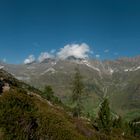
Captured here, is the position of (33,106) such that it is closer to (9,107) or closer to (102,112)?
(9,107)

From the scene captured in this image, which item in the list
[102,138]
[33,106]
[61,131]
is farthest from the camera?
[102,138]

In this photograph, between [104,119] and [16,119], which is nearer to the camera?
[16,119]

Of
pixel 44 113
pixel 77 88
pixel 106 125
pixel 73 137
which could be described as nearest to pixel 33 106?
pixel 44 113

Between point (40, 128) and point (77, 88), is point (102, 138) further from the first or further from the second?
point (77, 88)

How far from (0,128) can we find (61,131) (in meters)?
8.88

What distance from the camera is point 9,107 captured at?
39.1 m

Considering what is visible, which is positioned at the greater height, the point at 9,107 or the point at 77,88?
the point at 77,88

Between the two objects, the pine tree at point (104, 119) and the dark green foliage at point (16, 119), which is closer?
the dark green foliage at point (16, 119)

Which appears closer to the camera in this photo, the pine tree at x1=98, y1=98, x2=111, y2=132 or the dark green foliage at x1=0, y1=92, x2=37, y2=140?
the dark green foliage at x1=0, y1=92, x2=37, y2=140

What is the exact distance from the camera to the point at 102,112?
96.6m

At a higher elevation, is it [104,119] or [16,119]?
[104,119]

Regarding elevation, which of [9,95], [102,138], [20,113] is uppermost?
[9,95]

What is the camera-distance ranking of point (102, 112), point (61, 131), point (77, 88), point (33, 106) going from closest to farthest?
point (61, 131) → point (33, 106) → point (77, 88) → point (102, 112)

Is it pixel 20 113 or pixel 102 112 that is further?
pixel 102 112
